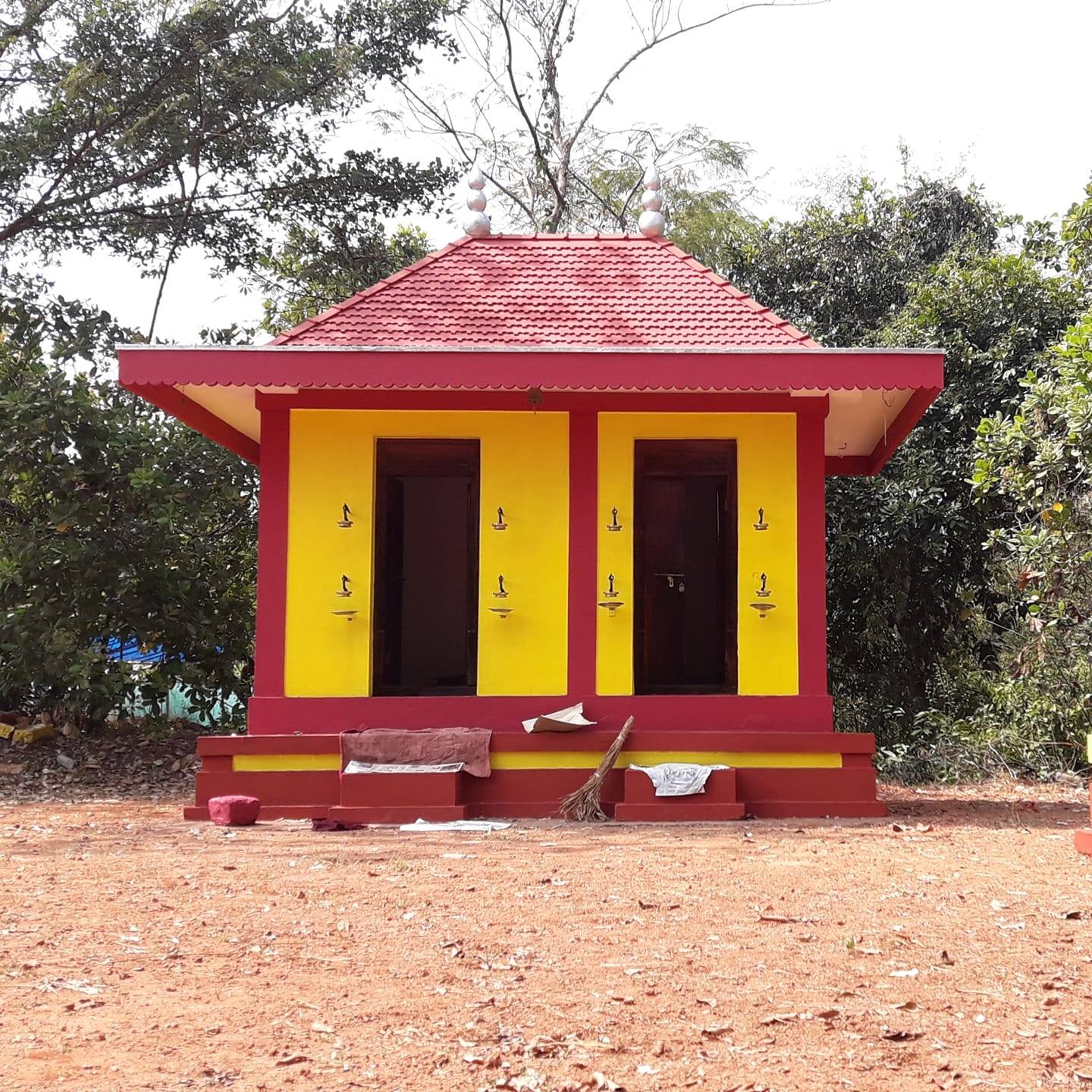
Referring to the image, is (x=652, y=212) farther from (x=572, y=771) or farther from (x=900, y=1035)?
(x=900, y=1035)

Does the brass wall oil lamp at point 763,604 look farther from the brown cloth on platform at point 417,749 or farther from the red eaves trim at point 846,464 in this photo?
the red eaves trim at point 846,464

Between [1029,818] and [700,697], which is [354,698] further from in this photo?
[1029,818]

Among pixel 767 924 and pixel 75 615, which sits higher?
pixel 75 615

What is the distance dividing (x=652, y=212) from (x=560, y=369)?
246 cm

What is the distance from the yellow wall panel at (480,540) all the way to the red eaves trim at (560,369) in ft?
1.76

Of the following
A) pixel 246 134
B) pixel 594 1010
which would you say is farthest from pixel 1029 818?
pixel 246 134

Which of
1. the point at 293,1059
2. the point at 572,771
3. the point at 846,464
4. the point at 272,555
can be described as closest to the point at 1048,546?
the point at 846,464

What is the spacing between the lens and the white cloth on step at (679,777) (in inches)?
279

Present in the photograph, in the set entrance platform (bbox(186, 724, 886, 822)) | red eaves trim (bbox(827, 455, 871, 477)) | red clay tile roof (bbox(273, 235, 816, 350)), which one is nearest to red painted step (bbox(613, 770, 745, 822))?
entrance platform (bbox(186, 724, 886, 822))

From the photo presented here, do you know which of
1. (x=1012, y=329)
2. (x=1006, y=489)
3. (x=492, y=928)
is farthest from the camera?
(x=1012, y=329)

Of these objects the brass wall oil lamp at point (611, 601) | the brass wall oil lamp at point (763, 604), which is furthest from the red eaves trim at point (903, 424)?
the brass wall oil lamp at point (611, 601)

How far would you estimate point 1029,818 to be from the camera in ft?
24.8

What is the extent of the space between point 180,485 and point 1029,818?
7.37 m

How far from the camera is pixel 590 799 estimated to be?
23.2 ft
